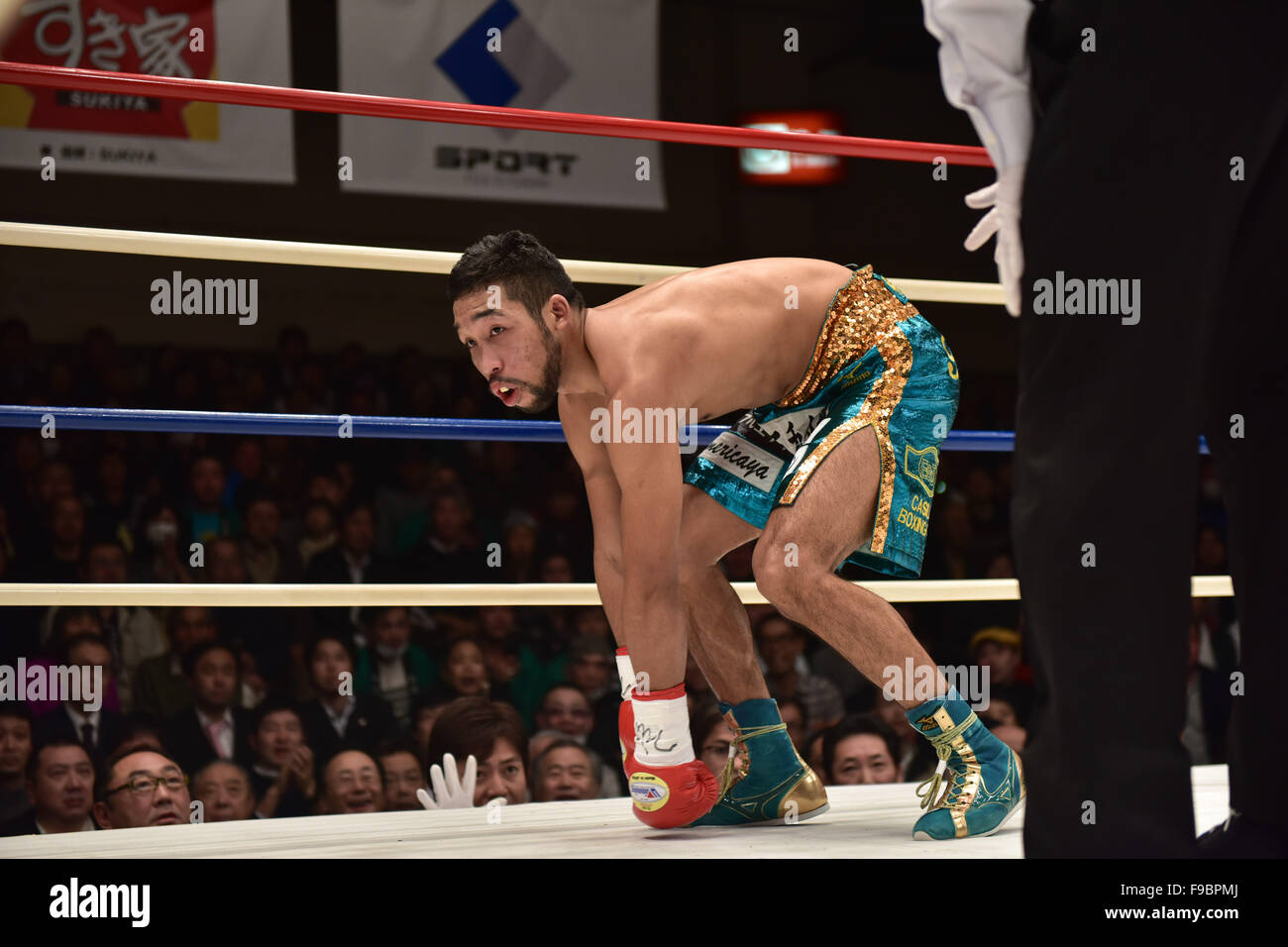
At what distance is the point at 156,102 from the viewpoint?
378cm

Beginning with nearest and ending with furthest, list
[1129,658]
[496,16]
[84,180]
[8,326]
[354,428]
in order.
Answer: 1. [1129,658]
2. [354,428]
3. [8,326]
4. [496,16]
5. [84,180]

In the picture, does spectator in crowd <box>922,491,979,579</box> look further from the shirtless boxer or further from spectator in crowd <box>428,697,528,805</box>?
the shirtless boxer

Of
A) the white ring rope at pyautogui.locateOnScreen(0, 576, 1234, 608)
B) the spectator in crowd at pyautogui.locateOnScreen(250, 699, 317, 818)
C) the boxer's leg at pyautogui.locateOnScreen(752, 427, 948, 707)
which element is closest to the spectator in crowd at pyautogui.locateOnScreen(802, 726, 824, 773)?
the white ring rope at pyautogui.locateOnScreen(0, 576, 1234, 608)

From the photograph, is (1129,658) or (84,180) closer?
(1129,658)

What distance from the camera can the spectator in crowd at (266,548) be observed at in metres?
3.36

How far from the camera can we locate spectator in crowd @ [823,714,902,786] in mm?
2859

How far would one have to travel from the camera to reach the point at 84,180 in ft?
14.8

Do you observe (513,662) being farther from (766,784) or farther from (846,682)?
(766,784)

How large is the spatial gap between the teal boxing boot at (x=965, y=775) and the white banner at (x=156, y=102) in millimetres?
2894

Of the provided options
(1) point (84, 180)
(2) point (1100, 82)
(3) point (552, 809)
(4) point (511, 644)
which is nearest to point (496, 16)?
(1) point (84, 180)

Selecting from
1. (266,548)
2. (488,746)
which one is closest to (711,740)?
(488,746)

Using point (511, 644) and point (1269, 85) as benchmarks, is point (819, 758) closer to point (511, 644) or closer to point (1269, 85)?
point (511, 644)
